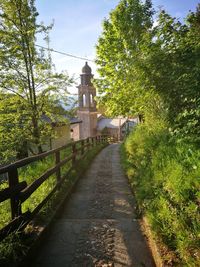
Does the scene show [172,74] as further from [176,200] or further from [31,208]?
[31,208]

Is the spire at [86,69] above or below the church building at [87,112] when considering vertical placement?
above

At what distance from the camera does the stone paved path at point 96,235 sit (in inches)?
152

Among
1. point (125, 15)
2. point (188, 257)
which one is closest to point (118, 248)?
point (188, 257)

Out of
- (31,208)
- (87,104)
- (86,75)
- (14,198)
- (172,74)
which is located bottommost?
(31,208)

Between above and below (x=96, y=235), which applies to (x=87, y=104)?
above

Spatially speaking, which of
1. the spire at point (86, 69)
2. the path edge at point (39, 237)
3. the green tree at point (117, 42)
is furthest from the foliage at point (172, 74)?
the spire at point (86, 69)

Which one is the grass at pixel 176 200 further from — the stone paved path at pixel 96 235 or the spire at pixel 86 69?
the spire at pixel 86 69

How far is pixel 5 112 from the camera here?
1020 cm

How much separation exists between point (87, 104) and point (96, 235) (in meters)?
37.5

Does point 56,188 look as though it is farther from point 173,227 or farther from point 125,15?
point 125,15

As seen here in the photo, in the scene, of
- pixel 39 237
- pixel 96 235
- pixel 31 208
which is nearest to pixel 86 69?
pixel 31 208

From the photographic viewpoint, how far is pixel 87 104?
4150cm

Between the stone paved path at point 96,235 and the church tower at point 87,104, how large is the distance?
106ft

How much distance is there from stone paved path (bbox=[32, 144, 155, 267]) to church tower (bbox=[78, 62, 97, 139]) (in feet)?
106
